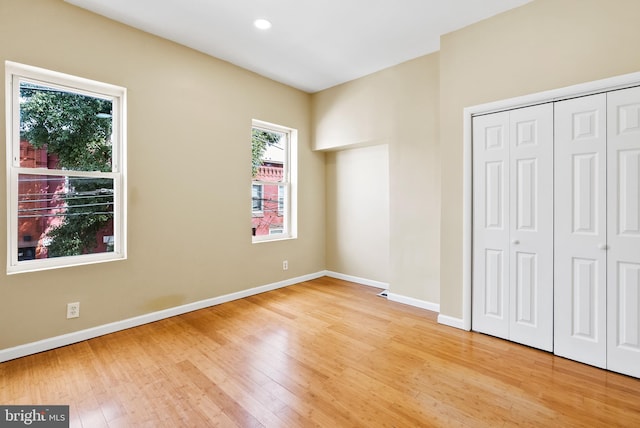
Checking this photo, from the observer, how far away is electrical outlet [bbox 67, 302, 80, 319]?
8.72ft

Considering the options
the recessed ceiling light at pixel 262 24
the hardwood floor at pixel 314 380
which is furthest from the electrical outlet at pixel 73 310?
the recessed ceiling light at pixel 262 24

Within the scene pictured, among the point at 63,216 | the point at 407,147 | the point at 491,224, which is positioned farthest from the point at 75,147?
the point at 491,224

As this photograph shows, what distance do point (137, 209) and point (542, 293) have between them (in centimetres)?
388

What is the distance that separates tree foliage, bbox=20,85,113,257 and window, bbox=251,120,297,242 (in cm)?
174

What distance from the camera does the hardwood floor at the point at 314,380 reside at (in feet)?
5.83

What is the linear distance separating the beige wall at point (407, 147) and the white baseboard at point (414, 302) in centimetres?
5

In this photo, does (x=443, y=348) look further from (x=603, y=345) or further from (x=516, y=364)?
(x=603, y=345)

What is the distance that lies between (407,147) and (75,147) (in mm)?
3537

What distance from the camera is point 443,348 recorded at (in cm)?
262

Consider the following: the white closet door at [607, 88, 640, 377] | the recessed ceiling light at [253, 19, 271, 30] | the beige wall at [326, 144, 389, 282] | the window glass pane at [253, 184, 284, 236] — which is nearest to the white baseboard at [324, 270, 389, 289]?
the beige wall at [326, 144, 389, 282]

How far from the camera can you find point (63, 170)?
8.86 ft

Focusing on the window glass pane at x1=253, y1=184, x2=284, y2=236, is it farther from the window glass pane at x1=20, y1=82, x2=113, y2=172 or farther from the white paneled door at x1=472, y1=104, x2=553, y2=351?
the white paneled door at x1=472, y1=104, x2=553, y2=351

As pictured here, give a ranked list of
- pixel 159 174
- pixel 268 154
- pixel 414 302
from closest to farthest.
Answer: pixel 159 174
pixel 414 302
pixel 268 154

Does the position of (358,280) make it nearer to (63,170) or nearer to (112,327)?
(112,327)
